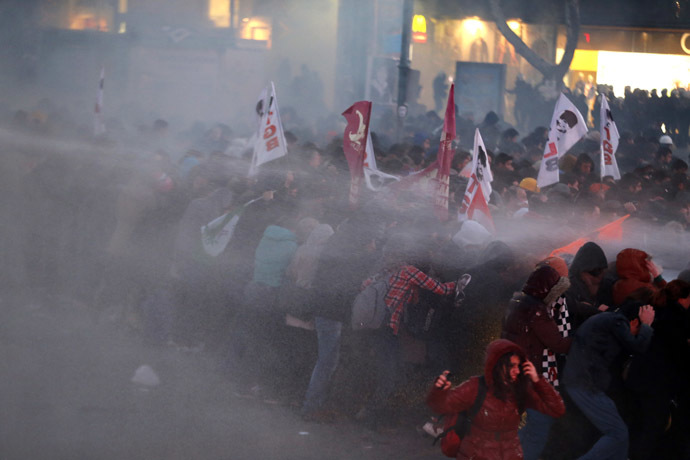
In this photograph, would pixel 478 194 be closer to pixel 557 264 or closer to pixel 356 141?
pixel 356 141

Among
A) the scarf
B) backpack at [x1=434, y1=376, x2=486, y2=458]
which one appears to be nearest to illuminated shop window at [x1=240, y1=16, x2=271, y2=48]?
the scarf

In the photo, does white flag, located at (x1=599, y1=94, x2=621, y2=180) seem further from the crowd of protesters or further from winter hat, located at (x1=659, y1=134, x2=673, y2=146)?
winter hat, located at (x1=659, y1=134, x2=673, y2=146)

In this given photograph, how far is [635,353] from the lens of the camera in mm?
4664

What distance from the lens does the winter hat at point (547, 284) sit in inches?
182

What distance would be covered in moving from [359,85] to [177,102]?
14.7 feet

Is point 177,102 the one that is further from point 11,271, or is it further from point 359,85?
point 11,271

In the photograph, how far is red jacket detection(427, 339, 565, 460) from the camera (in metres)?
4.05

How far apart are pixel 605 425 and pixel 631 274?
951 mm

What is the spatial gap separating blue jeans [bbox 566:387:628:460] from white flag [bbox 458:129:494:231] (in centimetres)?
225

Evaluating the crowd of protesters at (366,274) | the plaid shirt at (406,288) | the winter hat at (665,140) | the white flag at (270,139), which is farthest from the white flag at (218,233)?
the winter hat at (665,140)

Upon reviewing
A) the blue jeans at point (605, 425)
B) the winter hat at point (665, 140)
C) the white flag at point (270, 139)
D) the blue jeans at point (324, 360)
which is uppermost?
the white flag at point (270, 139)

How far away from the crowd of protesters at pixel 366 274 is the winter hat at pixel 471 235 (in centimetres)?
2

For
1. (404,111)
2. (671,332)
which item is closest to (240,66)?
(404,111)

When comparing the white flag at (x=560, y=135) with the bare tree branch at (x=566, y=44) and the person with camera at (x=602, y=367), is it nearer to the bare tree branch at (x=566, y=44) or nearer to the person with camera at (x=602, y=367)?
the person with camera at (x=602, y=367)
